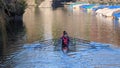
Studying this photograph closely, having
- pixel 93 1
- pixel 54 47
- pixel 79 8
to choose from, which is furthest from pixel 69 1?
pixel 54 47

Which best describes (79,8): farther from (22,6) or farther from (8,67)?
(8,67)

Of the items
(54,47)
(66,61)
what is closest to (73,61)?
(66,61)

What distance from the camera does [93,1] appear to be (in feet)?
477

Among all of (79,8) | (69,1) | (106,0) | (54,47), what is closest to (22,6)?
(54,47)

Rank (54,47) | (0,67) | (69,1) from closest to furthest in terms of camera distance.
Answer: (0,67), (54,47), (69,1)

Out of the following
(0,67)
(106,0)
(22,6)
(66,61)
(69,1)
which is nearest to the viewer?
(0,67)

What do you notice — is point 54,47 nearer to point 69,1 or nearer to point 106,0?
point 106,0

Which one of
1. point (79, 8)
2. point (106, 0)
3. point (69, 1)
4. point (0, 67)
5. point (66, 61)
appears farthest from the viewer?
point (69, 1)

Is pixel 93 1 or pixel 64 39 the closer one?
pixel 64 39

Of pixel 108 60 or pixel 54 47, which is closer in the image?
pixel 108 60

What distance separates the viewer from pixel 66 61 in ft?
92.1

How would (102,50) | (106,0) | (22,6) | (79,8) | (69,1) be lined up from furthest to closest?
(69,1)
(106,0)
(79,8)
(22,6)
(102,50)

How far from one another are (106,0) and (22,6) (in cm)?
7284

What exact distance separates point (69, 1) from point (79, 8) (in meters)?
41.8
